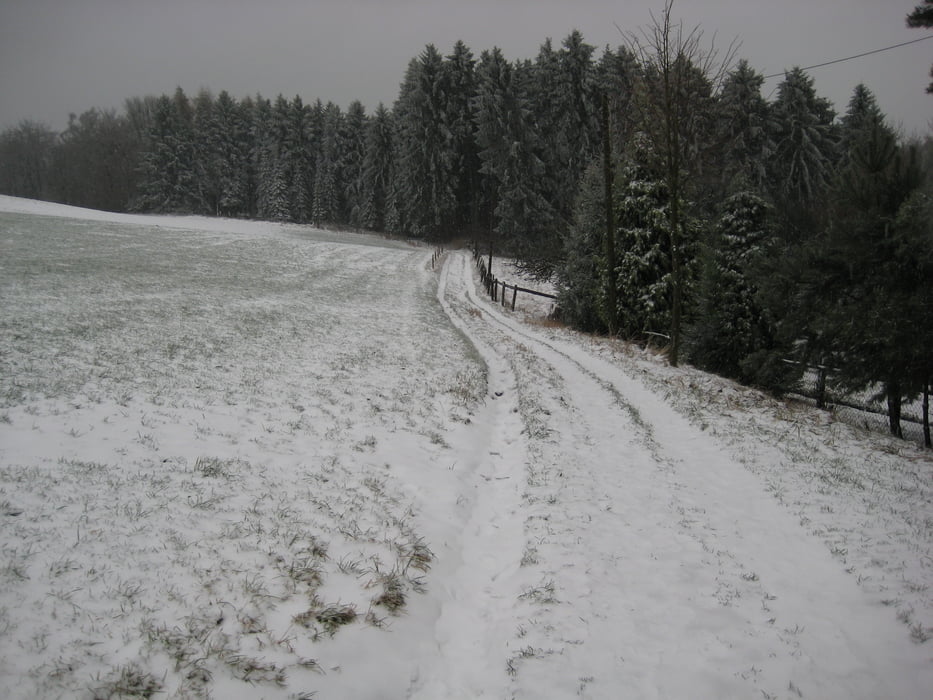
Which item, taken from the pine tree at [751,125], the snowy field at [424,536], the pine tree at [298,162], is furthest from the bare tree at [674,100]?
the pine tree at [298,162]

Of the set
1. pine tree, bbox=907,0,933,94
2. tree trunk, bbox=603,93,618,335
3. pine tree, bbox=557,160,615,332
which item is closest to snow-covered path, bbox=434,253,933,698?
pine tree, bbox=907,0,933,94

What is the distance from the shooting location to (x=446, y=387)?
1124cm

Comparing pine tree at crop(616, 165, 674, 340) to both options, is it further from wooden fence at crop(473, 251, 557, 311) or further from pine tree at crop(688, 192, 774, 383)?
wooden fence at crop(473, 251, 557, 311)

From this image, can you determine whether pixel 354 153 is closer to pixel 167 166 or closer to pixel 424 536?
pixel 167 166

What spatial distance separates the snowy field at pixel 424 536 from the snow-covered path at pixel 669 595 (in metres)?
0.03

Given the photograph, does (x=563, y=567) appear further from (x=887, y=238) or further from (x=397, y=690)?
(x=887, y=238)

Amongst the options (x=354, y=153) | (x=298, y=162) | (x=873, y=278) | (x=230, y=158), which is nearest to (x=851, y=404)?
(x=873, y=278)

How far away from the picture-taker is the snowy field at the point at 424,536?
376cm

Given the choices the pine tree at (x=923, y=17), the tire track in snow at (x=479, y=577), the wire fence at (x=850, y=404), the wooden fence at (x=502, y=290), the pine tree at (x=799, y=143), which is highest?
the pine tree at (x=799, y=143)

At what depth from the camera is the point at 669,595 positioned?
4.82 meters

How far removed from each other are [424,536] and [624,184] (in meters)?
21.0

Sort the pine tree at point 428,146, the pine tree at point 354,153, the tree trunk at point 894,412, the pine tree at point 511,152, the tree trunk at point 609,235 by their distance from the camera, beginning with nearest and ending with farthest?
the tree trunk at point 894,412, the tree trunk at point 609,235, the pine tree at point 511,152, the pine tree at point 428,146, the pine tree at point 354,153

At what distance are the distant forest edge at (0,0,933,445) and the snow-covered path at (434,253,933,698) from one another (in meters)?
7.25

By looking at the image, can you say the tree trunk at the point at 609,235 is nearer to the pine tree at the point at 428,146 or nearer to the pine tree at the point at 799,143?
the pine tree at the point at 799,143
